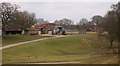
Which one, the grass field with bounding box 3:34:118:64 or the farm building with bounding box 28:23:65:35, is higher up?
the farm building with bounding box 28:23:65:35

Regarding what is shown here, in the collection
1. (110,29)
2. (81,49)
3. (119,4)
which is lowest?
(81,49)

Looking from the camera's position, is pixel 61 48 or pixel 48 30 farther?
pixel 48 30

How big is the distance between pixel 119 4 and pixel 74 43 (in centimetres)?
1610

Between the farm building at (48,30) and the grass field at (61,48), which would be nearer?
the grass field at (61,48)

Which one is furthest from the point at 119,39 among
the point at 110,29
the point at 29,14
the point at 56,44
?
the point at 29,14

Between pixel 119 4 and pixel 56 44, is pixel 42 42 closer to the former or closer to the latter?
pixel 56 44

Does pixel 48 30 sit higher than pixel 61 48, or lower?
higher

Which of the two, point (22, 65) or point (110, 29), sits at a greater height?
point (110, 29)

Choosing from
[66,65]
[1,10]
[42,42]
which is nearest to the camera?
[66,65]

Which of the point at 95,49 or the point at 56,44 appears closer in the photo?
the point at 95,49

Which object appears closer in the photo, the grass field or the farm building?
the grass field

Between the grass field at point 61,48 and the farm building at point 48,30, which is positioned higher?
the farm building at point 48,30

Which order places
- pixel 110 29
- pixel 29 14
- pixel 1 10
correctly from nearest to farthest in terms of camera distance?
1. pixel 110 29
2. pixel 1 10
3. pixel 29 14

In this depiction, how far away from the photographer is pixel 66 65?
110 ft
